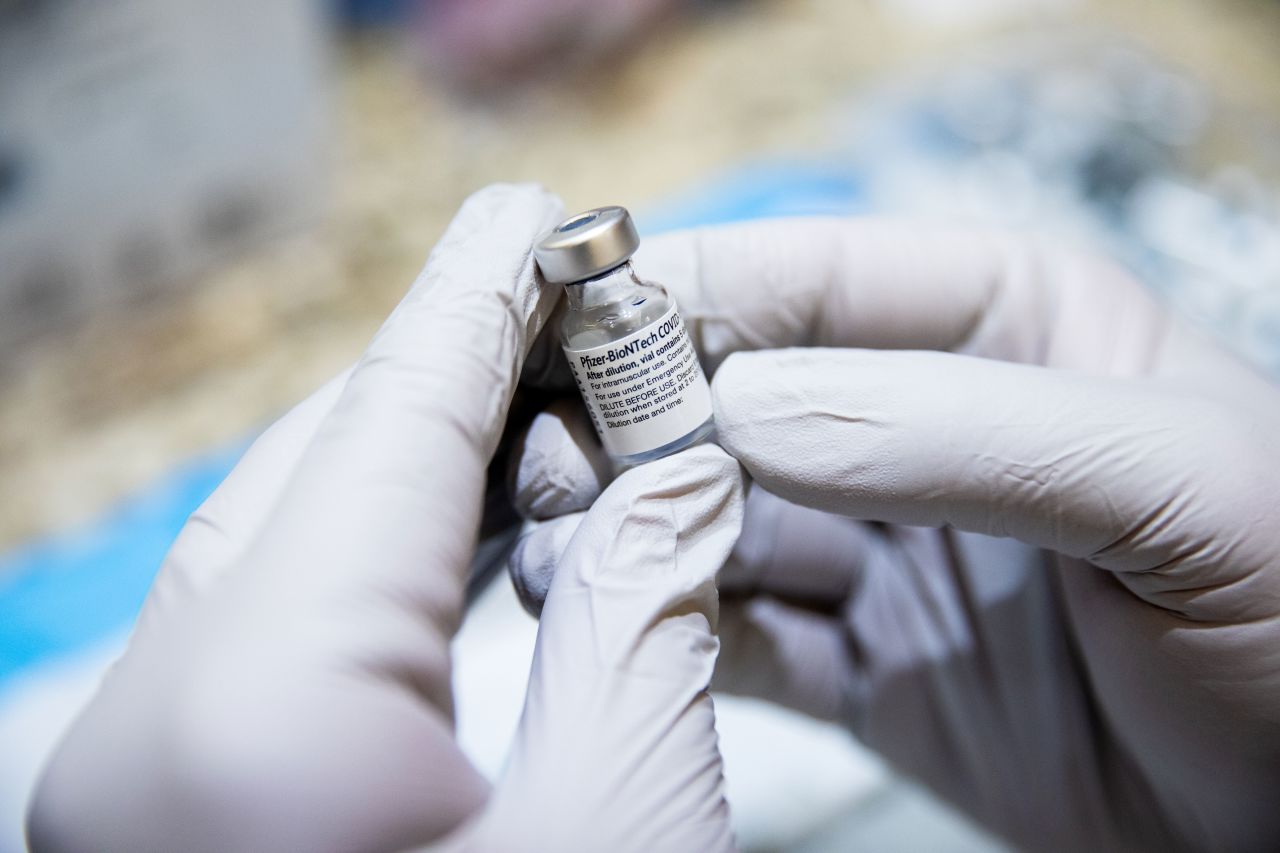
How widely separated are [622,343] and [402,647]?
0.22 m

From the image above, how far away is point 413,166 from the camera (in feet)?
5.35

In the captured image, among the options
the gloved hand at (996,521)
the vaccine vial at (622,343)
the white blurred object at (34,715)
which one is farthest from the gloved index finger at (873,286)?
the white blurred object at (34,715)

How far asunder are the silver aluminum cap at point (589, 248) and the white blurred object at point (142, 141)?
104cm

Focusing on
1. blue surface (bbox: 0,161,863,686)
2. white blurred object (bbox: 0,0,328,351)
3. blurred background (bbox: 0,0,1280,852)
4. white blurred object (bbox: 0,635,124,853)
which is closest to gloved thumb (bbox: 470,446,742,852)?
blurred background (bbox: 0,0,1280,852)

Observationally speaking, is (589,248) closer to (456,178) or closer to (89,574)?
(89,574)

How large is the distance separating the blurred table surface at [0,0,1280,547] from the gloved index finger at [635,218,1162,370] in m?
0.79

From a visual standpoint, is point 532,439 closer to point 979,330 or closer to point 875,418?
point 875,418

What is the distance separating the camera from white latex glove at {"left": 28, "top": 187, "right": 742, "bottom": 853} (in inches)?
17.1

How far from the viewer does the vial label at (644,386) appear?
0.54 metres

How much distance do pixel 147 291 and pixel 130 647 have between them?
1.14 metres

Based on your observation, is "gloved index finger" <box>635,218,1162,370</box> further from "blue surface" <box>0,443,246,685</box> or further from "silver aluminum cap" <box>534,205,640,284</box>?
"blue surface" <box>0,443,246,685</box>

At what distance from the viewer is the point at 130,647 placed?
503 millimetres

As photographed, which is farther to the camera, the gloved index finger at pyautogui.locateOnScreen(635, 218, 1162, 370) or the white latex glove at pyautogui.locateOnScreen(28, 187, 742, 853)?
the gloved index finger at pyautogui.locateOnScreen(635, 218, 1162, 370)

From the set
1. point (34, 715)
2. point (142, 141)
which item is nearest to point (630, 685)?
point (34, 715)
